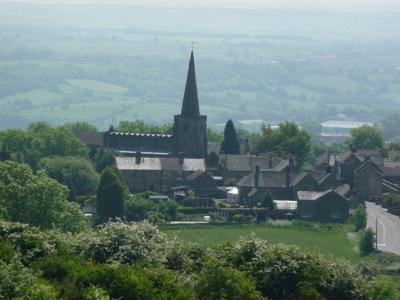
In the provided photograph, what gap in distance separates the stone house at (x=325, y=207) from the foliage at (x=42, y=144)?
54.7ft

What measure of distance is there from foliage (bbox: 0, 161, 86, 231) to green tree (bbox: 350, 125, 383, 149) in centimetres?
5158

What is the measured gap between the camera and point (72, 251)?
1364 inches

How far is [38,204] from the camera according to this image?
48.6 m

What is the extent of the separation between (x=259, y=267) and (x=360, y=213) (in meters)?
31.3

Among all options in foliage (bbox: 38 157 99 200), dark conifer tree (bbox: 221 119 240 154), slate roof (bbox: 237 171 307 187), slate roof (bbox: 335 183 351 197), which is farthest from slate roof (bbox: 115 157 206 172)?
dark conifer tree (bbox: 221 119 240 154)

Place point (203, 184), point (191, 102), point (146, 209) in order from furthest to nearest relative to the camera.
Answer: point (191, 102) → point (203, 184) → point (146, 209)

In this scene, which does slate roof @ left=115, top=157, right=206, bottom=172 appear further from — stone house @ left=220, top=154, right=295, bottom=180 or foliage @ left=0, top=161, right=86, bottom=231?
foliage @ left=0, top=161, right=86, bottom=231

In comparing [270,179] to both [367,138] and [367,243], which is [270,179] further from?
[367,138]

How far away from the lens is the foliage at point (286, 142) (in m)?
91.5

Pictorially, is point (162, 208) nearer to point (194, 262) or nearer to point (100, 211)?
point (100, 211)

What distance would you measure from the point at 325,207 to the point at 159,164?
40.2 ft

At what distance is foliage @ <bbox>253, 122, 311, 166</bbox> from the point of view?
91500 millimetres

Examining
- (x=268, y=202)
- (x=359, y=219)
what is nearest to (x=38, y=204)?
(x=359, y=219)

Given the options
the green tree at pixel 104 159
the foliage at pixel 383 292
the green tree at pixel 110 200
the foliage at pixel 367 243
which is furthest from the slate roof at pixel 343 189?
the foliage at pixel 383 292
